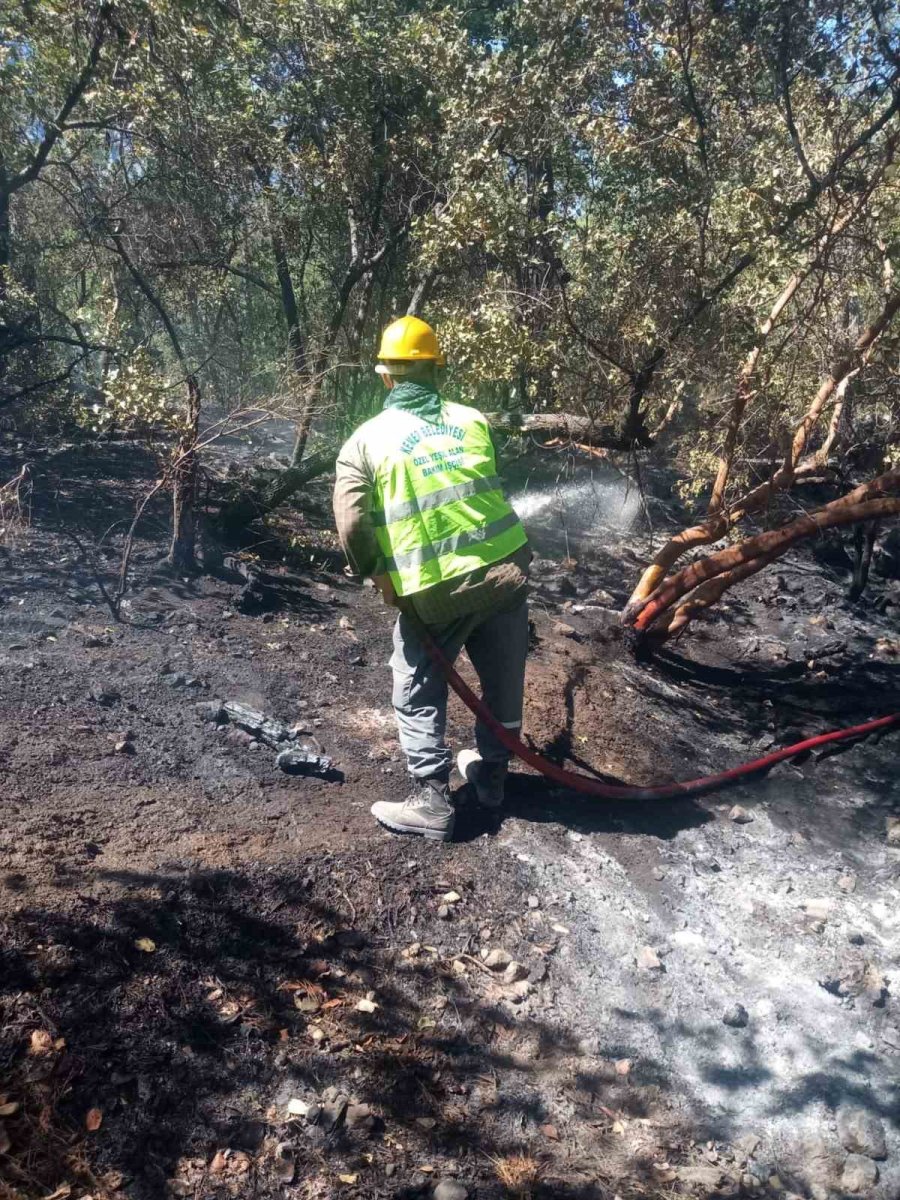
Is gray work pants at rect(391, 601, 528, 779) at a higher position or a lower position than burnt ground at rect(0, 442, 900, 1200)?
higher

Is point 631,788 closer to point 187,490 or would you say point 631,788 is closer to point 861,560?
point 187,490

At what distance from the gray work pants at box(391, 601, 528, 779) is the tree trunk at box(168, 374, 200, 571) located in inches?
104

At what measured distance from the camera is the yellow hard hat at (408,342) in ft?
11.6

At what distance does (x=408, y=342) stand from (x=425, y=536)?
0.74 m

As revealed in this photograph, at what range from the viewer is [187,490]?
6.04 m

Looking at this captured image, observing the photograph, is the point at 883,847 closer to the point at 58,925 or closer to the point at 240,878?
the point at 240,878

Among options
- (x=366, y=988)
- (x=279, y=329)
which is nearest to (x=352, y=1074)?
(x=366, y=988)

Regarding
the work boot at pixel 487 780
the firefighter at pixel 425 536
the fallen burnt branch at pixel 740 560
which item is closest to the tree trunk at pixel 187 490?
the firefighter at pixel 425 536

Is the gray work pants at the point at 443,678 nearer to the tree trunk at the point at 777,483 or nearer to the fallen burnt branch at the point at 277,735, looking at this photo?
the fallen burnt branch at the point at 277,735

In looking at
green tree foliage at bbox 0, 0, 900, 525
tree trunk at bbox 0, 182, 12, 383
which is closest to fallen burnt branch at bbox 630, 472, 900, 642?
green tree foliage at bbox 0, 0, 900, 525

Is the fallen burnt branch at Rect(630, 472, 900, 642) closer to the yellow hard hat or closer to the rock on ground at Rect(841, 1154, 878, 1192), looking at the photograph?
the yellow hard hat

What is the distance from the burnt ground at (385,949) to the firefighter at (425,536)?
1.19 feet

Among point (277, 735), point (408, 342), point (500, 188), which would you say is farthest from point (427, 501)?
point (500, 188)

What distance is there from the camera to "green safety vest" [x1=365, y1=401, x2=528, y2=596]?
344cm
